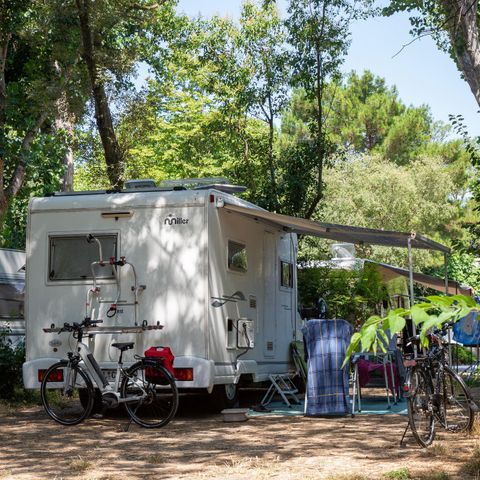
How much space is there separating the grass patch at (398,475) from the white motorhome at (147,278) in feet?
Answer: 12.5

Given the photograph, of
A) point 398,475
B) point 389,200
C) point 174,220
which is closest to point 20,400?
point 174,220

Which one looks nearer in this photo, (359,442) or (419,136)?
(359,442)

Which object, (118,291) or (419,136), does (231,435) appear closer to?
(118,291)

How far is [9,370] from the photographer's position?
12.3 metres

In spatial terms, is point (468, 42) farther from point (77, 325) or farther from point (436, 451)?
point (436, 451)

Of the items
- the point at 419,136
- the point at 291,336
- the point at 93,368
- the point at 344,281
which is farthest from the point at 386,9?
the point at 419,136

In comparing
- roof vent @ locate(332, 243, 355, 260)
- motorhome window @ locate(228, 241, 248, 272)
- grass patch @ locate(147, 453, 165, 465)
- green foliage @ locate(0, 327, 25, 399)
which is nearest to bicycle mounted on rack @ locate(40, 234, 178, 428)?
motorhome window @ locate(228, 241, 248, 272)

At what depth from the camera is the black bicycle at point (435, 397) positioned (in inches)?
285

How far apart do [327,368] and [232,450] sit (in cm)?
288

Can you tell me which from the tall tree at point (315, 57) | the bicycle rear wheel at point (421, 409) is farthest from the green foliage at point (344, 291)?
the bicycle rear wheel at point (421, 409)

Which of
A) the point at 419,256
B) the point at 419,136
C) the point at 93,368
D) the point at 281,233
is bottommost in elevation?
the point at 93,368

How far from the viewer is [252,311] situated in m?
11.0

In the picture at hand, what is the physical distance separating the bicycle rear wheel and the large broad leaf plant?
171 inches

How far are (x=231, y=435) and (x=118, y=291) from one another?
219 centimetres
